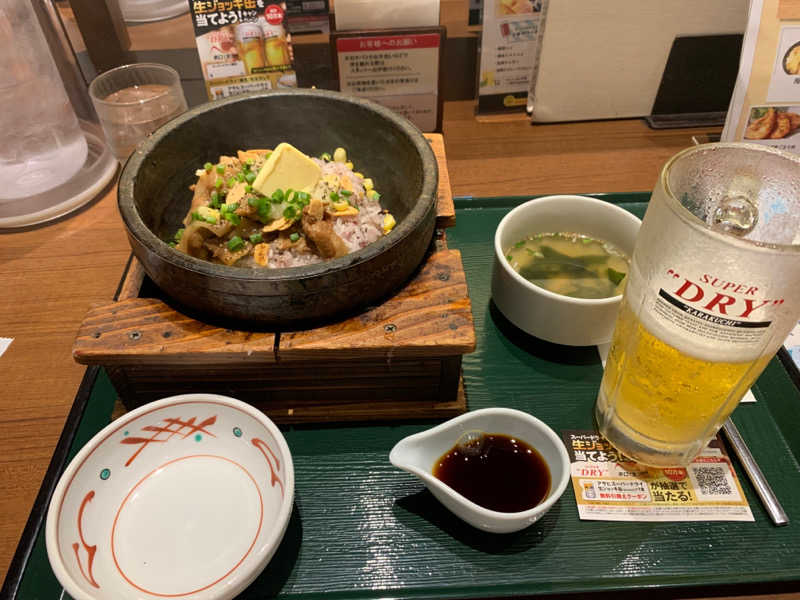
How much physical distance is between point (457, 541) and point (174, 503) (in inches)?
24.1

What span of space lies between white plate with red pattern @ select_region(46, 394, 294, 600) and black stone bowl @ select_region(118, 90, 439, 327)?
244mm

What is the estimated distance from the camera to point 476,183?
7.29 feet

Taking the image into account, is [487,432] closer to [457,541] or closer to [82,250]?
[457,541]

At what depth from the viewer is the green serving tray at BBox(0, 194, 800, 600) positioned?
117cm

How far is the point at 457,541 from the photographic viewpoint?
1231 mm

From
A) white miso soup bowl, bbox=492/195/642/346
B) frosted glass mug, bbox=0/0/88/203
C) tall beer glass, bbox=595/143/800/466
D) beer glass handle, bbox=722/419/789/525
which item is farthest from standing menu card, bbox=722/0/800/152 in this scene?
frosted glass mug, bbox=0/0/88/203

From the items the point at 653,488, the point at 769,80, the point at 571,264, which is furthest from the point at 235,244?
the point at 769,80

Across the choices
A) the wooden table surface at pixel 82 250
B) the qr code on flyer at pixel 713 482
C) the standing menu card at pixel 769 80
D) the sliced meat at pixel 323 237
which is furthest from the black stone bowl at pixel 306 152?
the standing menu card at pixel 769 80

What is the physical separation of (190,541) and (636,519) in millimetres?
946

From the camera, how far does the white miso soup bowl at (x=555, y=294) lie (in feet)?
4.71

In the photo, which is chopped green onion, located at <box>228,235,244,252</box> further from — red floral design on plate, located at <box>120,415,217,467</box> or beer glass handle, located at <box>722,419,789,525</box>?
beer glass handle, located at <box>722,419,789,525</box>

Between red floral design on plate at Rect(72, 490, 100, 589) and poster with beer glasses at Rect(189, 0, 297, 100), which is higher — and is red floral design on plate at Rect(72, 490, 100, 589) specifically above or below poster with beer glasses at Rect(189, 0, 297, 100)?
below

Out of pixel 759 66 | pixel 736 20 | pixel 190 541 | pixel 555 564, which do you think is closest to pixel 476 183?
pixel 759 66

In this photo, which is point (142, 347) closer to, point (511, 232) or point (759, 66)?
point (511, 232)
